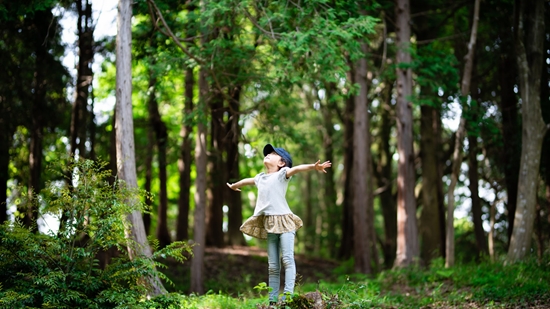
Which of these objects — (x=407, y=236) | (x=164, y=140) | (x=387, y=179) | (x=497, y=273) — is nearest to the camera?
(x=497, y=273)

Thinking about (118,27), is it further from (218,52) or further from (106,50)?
(106,50)

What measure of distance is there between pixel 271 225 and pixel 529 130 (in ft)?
25.8

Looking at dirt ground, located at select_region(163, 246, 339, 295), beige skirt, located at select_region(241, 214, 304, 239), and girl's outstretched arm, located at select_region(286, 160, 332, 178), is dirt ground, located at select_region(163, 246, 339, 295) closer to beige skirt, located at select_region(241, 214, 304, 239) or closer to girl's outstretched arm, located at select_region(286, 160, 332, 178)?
beige skirt, located at select_region(241, 214, 304, 239)

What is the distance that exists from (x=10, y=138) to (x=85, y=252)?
1104cm

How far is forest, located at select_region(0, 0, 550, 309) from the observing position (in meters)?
7.28

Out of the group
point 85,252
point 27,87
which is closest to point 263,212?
point 85,252

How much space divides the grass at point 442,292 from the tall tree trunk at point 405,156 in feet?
6.04

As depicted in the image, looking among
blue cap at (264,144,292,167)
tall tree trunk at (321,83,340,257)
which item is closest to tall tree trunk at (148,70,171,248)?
tall tree trunk at (321,83,340,257)

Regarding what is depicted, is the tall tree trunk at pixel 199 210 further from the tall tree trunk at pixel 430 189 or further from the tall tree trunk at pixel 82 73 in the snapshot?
the tall tree trunk at pixel 430 189

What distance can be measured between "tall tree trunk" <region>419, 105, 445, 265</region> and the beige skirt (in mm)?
11758

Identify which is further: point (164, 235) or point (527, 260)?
point (164, 235)

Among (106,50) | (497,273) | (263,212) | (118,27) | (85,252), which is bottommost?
(497,273)

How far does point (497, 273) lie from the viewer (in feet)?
35.4

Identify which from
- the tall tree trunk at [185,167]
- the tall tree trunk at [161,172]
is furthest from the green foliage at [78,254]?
the tall tree trunk at [161,172]
